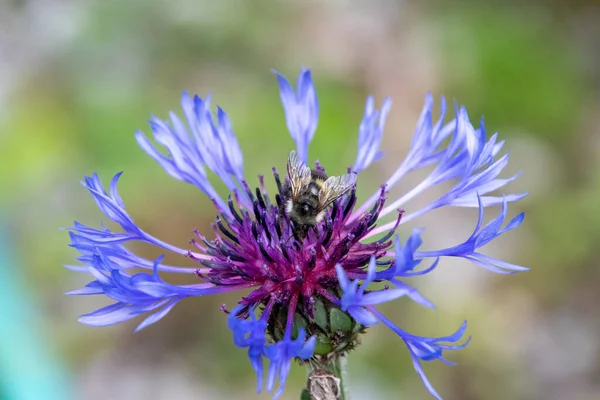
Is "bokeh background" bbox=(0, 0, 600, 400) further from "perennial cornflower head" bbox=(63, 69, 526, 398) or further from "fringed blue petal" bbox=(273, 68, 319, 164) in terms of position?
"fringed blue petal" bbox=(273, 68, 319, 164)

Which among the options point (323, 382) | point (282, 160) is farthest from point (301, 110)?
point (282, 160)

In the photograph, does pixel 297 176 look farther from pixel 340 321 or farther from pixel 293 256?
pixel 340 321

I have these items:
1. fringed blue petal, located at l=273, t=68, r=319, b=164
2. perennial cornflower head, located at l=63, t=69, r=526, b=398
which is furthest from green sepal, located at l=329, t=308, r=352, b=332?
fringed blue petal, located at l=273, t=68, r=319, b=164

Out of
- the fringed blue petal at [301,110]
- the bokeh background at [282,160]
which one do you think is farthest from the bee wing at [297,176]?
the bokeh background at [282,160]

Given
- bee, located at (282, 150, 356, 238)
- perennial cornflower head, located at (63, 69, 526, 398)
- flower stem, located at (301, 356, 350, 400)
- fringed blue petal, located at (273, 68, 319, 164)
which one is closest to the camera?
perennial cornflower head, located at (63, 69, 526, 398)

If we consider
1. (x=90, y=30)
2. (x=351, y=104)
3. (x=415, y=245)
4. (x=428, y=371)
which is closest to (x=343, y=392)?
(x=415, y=245)

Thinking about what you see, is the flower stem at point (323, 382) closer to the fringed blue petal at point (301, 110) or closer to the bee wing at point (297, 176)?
the bee wing at point (297, 176)
